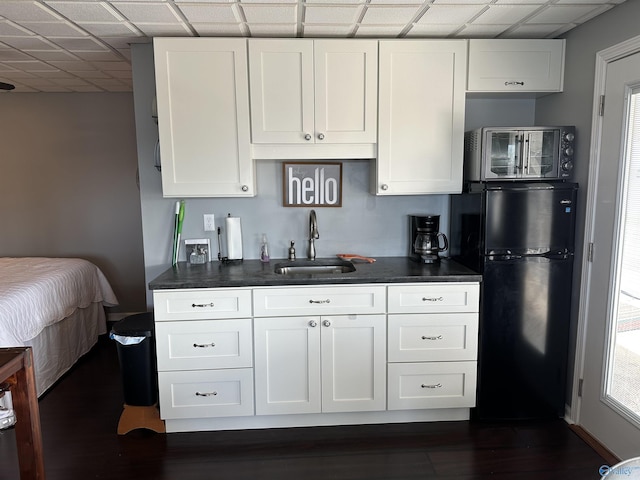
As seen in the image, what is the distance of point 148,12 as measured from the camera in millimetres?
2117

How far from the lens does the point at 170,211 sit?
2818 millimetres

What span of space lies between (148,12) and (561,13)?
6.78 ft

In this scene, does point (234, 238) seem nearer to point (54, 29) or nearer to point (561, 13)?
point (54, 29)

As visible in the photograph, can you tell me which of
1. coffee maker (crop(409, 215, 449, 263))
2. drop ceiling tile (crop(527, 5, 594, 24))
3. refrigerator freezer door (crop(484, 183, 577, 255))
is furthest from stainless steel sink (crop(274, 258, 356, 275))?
drop ceiling tile (crop(527, 5, 594, 24))

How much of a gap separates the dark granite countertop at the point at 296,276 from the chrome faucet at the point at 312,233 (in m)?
0.31

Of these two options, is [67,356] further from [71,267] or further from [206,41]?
[206,41]

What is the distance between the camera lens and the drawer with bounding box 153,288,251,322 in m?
2.34

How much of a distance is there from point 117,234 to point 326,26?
295 centimetres

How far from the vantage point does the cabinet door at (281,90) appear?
2.45 m

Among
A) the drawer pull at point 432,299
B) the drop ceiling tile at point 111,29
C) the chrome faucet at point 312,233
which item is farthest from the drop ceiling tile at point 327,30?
the drawer pull at point 432,299

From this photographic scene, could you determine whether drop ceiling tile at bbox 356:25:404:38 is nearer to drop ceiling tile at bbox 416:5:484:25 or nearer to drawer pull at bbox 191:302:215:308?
drop ceiling tile at bbox 416:5:484:25

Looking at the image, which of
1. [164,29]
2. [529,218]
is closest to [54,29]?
[164,29]

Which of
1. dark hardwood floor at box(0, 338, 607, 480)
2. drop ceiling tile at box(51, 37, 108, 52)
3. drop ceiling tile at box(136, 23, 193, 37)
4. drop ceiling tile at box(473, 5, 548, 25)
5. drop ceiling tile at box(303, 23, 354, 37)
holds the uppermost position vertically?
drop ceiling tile at box(473, 5, 548, 25)

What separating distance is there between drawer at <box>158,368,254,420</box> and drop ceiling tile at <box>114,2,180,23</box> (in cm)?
186
